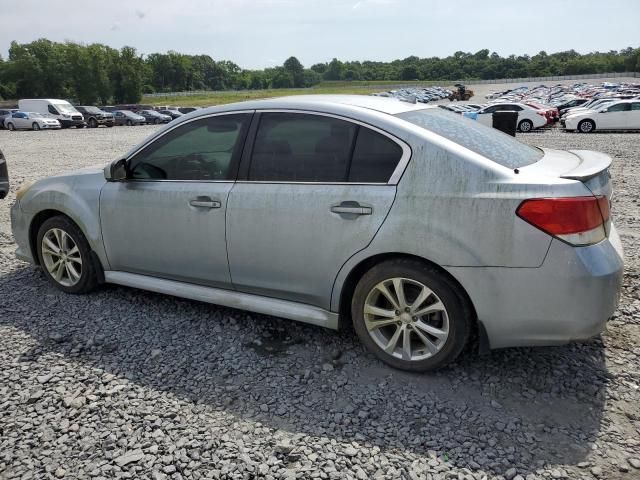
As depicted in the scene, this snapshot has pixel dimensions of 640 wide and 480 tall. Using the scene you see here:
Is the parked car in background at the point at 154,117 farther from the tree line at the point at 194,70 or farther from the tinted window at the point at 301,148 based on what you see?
the tree line at the point at 194,70

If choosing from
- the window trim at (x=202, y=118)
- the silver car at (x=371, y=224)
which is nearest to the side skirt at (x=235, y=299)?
the silver car at (x=371, y=224)

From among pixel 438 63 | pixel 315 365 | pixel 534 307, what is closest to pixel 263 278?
pixel 315 365

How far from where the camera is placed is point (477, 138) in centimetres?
337

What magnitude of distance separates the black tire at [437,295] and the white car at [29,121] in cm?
3911

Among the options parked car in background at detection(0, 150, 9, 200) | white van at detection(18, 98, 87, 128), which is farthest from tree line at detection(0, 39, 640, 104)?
parked car in background at detection(0, 150, 9, 200)

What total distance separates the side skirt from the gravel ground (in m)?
0.26

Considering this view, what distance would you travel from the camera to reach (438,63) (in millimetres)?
165375

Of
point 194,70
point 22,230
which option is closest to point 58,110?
point 22,230

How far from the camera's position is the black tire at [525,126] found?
26.1 m

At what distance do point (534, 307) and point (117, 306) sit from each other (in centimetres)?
325

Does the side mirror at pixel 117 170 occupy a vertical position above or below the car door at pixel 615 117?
above

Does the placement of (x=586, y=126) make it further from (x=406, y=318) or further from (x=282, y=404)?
(x=282, y=404)

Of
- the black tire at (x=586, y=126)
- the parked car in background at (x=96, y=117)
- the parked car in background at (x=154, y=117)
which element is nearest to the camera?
the black tire at (x=586, y=126)

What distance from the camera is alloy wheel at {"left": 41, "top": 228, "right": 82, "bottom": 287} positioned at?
14.9 feet
